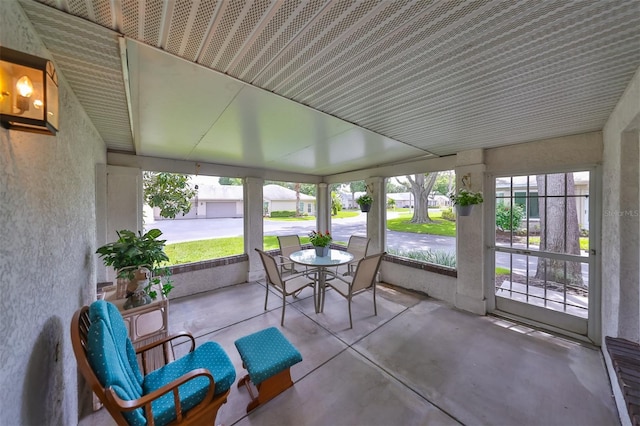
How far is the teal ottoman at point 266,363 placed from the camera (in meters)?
1.61

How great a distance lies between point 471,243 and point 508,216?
560 millimetres

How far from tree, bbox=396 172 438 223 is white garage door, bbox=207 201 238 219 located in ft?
11.7

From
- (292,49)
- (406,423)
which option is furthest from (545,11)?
(406,423)

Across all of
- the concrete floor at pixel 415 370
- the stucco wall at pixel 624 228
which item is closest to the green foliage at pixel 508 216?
the stucco wall at pixel 624 228

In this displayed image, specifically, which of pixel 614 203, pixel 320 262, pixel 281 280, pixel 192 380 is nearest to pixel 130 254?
pixel 192 380

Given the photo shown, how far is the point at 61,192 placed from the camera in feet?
4.32

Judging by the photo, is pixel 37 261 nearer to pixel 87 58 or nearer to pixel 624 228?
pixel 87 58

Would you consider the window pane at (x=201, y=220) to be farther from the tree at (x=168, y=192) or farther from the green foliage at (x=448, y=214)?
the green foliage at (x=448, y=214)

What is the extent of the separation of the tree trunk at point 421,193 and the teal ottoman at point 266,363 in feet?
12.1

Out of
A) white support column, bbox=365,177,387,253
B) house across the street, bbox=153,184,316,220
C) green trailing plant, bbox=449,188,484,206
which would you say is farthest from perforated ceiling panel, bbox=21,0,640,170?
house across the street, bbox=153,184,316,220

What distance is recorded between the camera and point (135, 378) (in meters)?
1.29

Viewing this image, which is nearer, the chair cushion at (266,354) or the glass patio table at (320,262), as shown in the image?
the chair cushion at (266,354)

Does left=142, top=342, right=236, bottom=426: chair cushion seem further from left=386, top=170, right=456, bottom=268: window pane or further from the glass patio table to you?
left=386, top=170, right=456, bottom=268: window pane

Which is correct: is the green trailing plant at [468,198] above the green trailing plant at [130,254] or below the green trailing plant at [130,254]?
above
